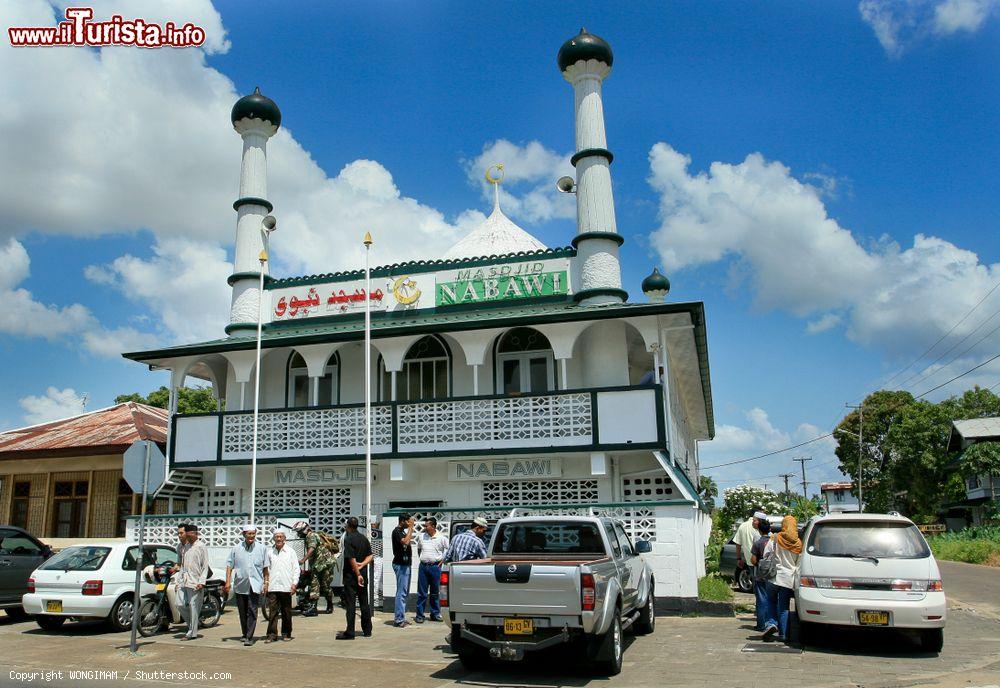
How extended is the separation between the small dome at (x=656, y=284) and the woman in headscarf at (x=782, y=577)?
58.6 feet

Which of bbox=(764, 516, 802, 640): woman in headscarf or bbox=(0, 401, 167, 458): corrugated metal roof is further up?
bbox=(0, 401, 167, 458): corrugated metal roof

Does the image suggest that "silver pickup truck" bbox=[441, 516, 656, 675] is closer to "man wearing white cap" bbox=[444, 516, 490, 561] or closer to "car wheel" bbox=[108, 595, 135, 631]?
"man wearing white cap" bbox=[444, 516, 490, 561]

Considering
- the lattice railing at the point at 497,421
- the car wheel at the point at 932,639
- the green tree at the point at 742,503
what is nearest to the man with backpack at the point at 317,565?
the lattice railing at the point at 497,421

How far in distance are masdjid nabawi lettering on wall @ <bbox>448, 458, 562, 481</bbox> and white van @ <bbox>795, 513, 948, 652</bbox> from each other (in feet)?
26.4

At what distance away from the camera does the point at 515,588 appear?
8.66 meters

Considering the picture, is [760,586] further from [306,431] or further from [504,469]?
[306,431]

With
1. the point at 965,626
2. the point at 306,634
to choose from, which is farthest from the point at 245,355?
the point at 965,626

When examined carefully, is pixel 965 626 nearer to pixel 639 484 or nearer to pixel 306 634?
pixel 639 484

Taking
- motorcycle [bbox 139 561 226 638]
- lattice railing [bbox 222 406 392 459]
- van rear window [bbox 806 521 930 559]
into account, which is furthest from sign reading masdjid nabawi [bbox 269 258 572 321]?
van rear window [bbox 806 521 930 559]

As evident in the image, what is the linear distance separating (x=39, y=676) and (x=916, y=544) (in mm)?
10622

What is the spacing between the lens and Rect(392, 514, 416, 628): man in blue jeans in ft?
44.3

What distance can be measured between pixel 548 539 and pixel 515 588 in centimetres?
159

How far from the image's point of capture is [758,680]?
8562mm

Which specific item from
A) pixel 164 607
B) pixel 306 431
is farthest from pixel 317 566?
pixel 306 431
